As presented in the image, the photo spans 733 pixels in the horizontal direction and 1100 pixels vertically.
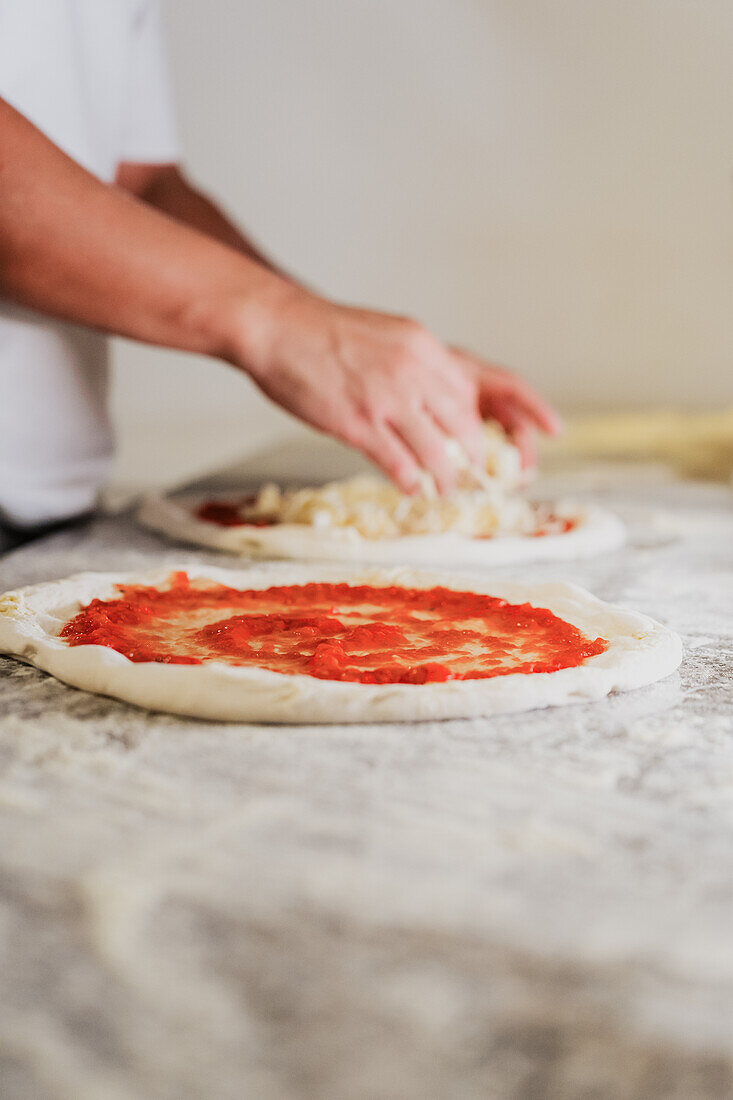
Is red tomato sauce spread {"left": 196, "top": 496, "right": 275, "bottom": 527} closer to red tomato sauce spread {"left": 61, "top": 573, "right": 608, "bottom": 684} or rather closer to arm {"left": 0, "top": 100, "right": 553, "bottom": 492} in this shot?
arm {"left": 0, "top": 100, "right": 553, "bottom": 492}

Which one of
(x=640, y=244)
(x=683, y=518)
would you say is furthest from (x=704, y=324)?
(x=683, y=518)

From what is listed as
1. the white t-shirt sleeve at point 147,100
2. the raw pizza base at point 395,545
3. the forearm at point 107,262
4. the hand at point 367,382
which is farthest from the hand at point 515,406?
the white t-shirt sleeve at point 147,100

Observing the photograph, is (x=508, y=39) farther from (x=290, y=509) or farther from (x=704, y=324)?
(x=290, y=509)

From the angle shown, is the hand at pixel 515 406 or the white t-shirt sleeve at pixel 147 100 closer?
the hand at pixel 515 406

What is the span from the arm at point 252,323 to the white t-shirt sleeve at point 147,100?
663 millimetres

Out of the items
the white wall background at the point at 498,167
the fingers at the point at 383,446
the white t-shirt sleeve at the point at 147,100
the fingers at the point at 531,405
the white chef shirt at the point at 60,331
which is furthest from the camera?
the white wall background at the point at 498,167

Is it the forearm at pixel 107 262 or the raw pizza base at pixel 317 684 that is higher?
the forearm at pixel 107 262

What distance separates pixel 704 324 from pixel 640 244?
312mm

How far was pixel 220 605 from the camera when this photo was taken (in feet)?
3.34

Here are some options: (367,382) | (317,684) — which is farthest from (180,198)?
(317,684)

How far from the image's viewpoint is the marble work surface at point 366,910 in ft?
1.48

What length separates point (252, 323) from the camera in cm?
125

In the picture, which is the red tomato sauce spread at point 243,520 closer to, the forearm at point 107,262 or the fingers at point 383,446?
the fingers at point 383,446

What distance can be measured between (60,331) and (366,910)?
46.3 inches
